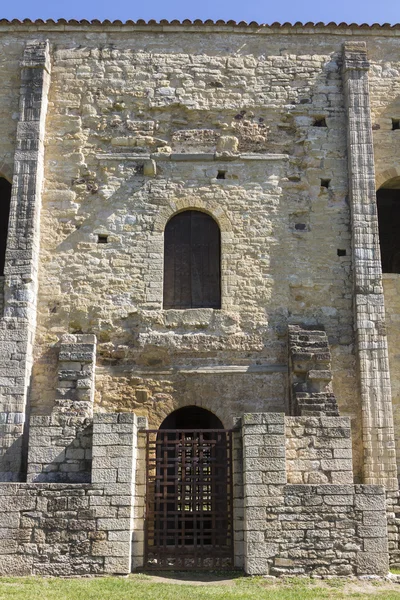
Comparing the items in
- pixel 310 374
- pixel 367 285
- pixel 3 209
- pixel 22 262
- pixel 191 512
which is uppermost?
pixel 3 209

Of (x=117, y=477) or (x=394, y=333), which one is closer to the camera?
(x=117, y=477)

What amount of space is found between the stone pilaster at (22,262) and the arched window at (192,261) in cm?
236

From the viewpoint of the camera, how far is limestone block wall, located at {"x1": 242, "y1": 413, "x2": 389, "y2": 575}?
859 centimetres

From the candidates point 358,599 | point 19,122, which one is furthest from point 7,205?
point 358,599

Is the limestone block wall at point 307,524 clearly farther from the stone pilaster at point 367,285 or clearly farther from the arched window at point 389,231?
the arched window at point 389,231

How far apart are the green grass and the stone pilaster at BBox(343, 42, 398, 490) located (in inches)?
110

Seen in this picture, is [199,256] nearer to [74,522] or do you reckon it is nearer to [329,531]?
[74,522]

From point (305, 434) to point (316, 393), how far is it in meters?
1.17

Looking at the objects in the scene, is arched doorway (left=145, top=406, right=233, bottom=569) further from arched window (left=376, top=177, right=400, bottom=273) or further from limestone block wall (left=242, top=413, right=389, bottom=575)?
arched window (left=376, top=177, right=400, bottom=273)

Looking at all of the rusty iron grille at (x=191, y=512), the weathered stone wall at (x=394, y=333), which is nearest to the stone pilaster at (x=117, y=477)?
the rusty iron grille at (x=191, y=512)

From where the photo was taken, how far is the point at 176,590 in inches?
307

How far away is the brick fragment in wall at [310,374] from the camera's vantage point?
34.1 feet

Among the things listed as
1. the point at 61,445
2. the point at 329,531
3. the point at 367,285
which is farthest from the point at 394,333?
the point at 61,445

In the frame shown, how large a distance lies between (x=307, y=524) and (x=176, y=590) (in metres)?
1.97
